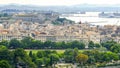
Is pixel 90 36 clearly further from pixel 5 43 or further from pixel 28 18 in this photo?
pixel 28 18

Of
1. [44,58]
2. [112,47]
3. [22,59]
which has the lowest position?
[112,47]

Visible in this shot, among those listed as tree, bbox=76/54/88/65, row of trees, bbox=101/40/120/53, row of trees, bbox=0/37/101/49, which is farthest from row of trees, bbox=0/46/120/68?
row of trees, bbox=0/37/101/49

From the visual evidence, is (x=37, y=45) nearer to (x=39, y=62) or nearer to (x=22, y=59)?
(x=39, y=62)

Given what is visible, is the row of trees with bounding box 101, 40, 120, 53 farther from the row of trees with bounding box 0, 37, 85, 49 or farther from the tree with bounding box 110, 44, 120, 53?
the row of trees with bounding box 0, 37, 85, 49

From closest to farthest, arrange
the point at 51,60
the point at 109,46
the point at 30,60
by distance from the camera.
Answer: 1. the point at 30,60
2. the point at 51,60
3. the point at 109,46

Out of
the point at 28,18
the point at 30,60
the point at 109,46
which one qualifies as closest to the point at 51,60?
the point at 30,60

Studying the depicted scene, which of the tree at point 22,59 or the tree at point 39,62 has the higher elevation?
the tree at point 22,59

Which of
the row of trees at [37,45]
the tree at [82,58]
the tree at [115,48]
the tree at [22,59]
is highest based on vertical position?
the tree at [22,59]

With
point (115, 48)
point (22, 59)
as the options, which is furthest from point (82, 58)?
point (115, 48)

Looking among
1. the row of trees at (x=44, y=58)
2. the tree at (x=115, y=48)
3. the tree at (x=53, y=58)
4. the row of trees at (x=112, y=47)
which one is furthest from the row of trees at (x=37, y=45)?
the tree at (x=53, y=58)

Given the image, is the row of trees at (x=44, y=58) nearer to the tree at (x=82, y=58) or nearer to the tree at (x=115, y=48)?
the tree at (x=82, y=58)

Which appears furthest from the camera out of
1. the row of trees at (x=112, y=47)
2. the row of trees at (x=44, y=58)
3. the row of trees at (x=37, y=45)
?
the row of trees at (x=37, y=45)
